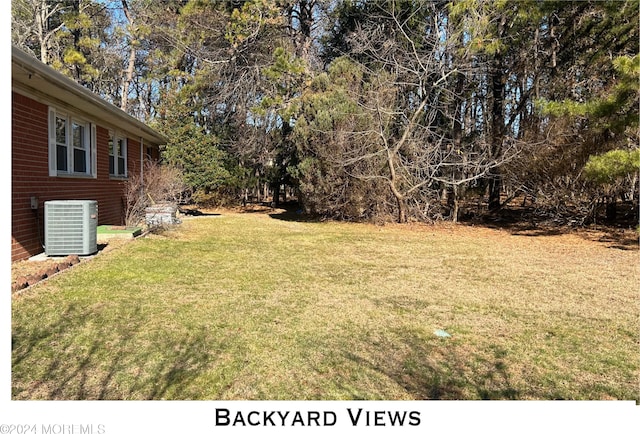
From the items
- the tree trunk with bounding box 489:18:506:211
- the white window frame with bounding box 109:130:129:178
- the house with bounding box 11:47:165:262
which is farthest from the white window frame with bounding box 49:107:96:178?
the tree trunk with bounding box 489:18:506:211

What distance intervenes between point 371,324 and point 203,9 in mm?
17689

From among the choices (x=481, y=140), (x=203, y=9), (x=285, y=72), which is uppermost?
(x=203, y=9)

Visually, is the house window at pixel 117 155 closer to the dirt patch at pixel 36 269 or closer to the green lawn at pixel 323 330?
the green lawn at pixel 323 330

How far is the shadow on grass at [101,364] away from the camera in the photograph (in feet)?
8.88

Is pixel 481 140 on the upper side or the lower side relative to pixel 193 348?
upper

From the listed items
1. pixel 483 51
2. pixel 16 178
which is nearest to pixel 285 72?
pixel 483 51

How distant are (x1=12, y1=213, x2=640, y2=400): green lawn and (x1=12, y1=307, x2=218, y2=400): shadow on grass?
13 mm

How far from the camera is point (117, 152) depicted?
39.6ft

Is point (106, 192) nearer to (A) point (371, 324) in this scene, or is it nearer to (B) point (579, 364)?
(A) point (371, 324)

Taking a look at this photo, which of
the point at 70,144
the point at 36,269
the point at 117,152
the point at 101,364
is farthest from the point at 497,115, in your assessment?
the point at 101,364

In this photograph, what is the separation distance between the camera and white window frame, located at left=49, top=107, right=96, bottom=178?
24.9 feet
